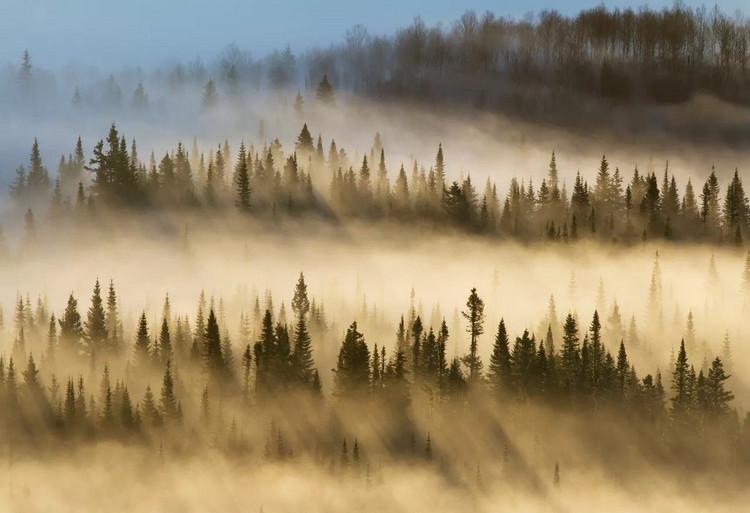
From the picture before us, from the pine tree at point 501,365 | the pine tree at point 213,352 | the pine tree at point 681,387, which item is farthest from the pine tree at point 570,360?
the pine tree at point 213,352

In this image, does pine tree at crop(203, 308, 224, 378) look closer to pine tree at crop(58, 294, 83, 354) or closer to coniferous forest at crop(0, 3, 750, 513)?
coniferous forest at crop(0, 3, 750, 513)

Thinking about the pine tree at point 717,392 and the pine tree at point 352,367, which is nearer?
the pine tree at point 717,392

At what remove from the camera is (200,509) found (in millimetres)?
158125

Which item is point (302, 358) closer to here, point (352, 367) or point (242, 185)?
point (352, 367)

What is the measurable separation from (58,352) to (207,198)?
53388mm

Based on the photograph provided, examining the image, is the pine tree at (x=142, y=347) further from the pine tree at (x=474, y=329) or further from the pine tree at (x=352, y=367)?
the pine tree at (x=474, y=329)

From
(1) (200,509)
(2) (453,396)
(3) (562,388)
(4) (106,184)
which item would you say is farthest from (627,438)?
(4) (106,184)

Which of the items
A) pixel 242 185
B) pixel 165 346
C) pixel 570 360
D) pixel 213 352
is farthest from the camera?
pixel 242 185

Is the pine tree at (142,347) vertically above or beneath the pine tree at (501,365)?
above

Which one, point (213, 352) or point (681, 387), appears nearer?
point (681, 387)

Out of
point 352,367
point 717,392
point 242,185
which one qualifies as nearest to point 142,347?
point 352,367

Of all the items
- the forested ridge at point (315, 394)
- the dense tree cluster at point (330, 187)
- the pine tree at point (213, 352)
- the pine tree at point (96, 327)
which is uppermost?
the dense tree cluster at point (330, 187)

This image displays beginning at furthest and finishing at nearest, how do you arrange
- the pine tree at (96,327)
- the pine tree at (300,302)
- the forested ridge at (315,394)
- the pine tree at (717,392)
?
1. the pine tree at (300,302)
2. the pine tree at (96,327)
3. the pine tree at (717,392)
4. the forested ridge at (315,394)

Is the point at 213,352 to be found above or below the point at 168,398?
above
